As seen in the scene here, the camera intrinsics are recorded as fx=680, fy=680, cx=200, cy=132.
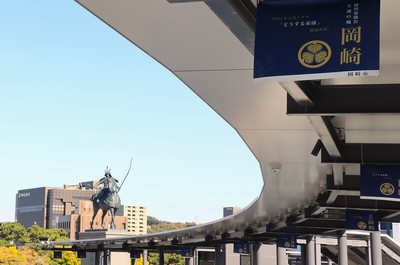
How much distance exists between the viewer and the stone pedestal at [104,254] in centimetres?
5216

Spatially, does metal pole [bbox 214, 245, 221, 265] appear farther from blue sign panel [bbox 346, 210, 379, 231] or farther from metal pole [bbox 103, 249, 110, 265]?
blue sign panel [bbox 346, 210, 379, 231]

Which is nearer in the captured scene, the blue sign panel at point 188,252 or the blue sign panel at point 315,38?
the blue sign panel at point 315,38

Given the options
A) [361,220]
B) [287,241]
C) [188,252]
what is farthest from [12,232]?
[361,220]

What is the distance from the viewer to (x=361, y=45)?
4.51m

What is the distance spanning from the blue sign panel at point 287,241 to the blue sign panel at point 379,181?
21017 millimetres

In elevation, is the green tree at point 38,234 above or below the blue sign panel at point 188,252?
above

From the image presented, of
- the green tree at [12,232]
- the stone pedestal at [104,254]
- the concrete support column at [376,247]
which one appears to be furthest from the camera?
the green tree at [12,232]

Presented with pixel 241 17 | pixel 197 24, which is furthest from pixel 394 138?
pixel 241 17

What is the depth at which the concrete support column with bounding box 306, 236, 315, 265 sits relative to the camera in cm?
3497

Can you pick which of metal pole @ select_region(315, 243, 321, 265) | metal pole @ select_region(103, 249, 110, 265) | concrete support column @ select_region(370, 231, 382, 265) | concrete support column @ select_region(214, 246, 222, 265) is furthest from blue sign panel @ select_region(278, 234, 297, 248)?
metal pole @ select_region(103, 249, 110, 265)

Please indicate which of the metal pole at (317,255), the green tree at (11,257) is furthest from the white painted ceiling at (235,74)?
the green tree at (11,257)

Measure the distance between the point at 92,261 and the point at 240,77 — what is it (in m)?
53.1

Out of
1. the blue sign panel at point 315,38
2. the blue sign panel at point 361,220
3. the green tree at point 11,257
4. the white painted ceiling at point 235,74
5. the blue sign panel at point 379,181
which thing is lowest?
the green tree at point 11,257

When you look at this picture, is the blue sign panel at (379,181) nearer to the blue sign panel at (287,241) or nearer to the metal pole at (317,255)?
the blue sign panel at (287,241)
